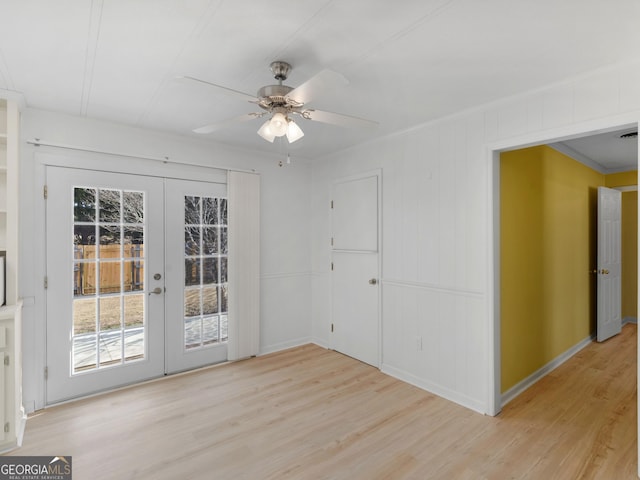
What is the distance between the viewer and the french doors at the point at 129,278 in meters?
2.90

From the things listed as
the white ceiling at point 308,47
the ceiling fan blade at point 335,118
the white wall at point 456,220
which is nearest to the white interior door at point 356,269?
the white wall at point 456,220

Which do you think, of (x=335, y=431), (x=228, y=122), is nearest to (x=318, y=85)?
(x=228, y=122)

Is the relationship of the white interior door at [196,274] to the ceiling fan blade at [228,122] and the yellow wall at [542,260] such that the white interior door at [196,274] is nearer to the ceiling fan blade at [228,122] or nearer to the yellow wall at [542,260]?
the ceiling fan blade at [228,122]

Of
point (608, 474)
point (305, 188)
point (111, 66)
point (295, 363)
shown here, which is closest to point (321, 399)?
point (295, 363)

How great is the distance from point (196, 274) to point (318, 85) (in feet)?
8.80

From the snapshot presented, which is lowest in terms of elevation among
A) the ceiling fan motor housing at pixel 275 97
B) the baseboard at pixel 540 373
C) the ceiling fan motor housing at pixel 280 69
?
the baseboard at pixel 540 373

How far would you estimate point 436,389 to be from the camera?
10.1ft

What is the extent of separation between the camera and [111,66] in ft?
6.82

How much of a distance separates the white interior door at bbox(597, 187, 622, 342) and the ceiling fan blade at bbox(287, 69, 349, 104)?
4.50 m

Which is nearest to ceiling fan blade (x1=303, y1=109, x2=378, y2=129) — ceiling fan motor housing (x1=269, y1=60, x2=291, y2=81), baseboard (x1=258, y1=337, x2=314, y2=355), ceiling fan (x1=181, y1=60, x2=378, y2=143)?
ceiling fan (x1=181, y1=60, x2=378, y2=143)

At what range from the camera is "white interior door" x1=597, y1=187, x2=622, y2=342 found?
4.35 m

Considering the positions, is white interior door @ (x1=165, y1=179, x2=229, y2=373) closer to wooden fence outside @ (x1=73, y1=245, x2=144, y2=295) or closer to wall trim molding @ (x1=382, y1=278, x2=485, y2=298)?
wooden fence outside @ (x1=73, y1=245, x2=144, y2=295)

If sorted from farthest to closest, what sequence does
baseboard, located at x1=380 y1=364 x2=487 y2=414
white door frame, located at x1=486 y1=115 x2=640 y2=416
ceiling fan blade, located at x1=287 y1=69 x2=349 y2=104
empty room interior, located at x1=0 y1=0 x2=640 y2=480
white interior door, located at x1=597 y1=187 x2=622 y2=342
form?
white interior door, located at x1=597 y1=187 x2=622 y2=342 < baseboard, located at x1=380 y1=364 x2=487 y2=414 < white door frame, located at x1=486 y1=115 x2=640 y2=416 < empty room interior, located at x1=0 y1=0 x2=640 y2=480 < ceiling fan blade, located at x1=287 y1=69 x2=349 y2=104

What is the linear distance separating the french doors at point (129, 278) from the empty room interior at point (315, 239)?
0.07 feet
